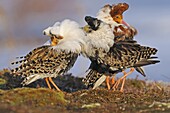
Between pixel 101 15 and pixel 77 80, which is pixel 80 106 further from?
pixel 77 80

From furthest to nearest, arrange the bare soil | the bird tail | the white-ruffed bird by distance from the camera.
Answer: the bird tail
the white-ruffed bird
the bare soil

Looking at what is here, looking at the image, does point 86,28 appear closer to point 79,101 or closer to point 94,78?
point 94,78

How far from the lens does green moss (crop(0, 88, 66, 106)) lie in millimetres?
8880

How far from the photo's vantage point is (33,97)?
917 cm

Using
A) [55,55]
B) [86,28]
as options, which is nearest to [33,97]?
[55,55]

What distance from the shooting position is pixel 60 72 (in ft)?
36.2

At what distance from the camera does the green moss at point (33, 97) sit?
350 inches

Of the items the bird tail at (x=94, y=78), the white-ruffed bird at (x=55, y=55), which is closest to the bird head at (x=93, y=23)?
the white-ruffed bird at (x=55, y=55)

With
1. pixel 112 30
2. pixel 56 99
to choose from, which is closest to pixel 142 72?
pixel 112 30

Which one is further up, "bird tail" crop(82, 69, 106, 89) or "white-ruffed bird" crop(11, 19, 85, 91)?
"white-ruffed bird" crop(11, 19, 85, 91)

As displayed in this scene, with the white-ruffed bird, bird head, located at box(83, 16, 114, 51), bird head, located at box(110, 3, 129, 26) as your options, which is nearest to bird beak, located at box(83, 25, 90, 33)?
bird head, located at box(83, 16, 114, 51)

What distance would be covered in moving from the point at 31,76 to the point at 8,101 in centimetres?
214

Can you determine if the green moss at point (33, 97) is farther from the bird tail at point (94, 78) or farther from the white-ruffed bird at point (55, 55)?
the bird tail at point (94, 78)

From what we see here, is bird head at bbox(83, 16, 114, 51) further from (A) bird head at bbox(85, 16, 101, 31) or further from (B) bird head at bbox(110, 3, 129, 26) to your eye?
(B) bird head at bbox(110, 3, 129, 26)
